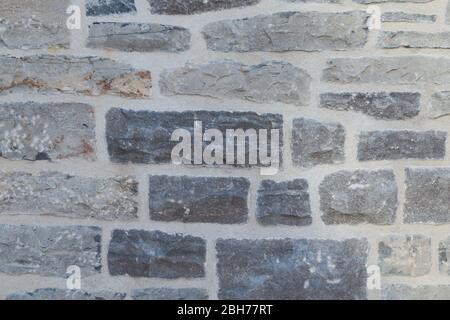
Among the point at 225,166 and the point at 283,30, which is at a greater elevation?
the point at 283,30

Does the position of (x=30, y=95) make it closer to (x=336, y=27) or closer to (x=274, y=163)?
(x=274, y=163)

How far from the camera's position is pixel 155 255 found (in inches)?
72.9

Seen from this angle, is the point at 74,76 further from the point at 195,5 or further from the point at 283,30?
the point at 283,30

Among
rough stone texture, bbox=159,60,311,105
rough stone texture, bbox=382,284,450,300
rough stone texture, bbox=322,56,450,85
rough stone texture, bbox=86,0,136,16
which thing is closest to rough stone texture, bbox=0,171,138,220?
rough stone texture, bbox=159,60,311,105

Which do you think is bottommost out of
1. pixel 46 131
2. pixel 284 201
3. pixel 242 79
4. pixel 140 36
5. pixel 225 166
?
pixel 284 201

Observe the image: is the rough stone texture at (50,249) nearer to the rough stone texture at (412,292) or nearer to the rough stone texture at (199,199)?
the rough stone texture at (199,199)

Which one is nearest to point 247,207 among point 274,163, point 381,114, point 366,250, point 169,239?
point 274,163

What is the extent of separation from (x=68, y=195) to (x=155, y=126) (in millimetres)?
375

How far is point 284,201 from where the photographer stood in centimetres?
183

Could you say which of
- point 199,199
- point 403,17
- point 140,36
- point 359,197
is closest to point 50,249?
point 199,199

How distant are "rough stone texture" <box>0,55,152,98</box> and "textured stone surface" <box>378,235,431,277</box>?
96 centimetres

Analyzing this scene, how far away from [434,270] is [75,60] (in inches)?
55.3

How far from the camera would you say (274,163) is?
1.82 meters

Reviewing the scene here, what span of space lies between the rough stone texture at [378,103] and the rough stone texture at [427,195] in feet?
0.65
